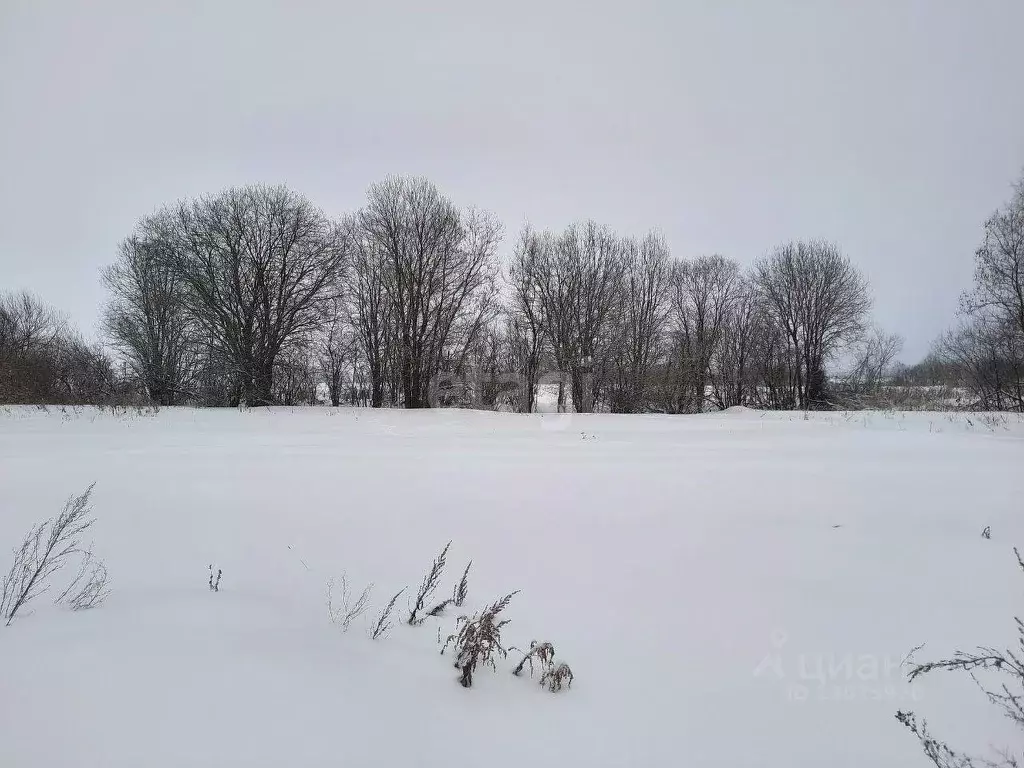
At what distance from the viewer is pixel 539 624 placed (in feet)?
7.48

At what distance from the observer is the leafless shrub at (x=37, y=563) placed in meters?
1.93

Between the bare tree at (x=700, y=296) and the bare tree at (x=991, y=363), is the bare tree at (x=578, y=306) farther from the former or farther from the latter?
the bare tree at (x=991, y=363)

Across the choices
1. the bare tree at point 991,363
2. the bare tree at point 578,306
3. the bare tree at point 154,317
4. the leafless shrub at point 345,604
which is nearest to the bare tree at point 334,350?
the bare tree at point 154,317

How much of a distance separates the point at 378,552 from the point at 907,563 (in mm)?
3378

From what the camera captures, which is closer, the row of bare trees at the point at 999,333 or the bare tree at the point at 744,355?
the row of bare trees at the point at 999,333

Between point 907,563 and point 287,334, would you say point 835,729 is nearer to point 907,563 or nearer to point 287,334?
point 907,563

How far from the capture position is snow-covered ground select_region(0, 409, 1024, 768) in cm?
144

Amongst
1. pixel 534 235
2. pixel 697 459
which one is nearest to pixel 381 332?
pixel 534 235

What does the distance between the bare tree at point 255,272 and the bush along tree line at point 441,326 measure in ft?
0.23

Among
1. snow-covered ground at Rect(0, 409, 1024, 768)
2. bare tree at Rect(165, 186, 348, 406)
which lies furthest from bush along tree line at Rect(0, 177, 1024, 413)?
snow-covered ground at Rect(0, 409, 1024, 768)

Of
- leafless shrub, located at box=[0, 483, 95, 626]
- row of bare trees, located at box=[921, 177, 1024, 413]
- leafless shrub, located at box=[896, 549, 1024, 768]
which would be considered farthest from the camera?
row of bare trees, located at box=[921, 177, 1024, 413]

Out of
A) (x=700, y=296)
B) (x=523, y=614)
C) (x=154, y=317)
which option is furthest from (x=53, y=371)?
(x=700, y=296)

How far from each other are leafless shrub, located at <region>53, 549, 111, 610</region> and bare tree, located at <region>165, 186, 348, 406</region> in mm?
18786

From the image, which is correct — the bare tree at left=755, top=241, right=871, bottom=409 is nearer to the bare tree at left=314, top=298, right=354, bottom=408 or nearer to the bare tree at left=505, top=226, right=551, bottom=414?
the bare tree at left=505, top=226, right=551, bottom=414
